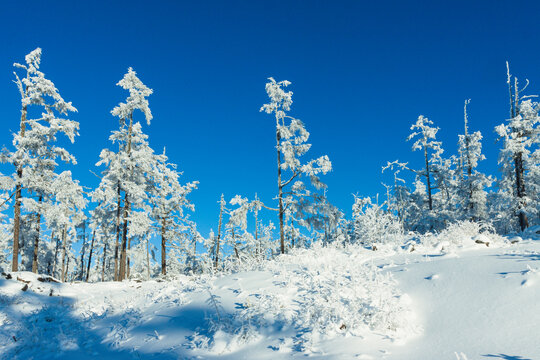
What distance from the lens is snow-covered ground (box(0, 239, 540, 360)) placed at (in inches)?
177

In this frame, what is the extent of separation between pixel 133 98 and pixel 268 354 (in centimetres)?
2008

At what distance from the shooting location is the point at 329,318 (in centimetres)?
539

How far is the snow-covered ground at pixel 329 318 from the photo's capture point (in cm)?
449

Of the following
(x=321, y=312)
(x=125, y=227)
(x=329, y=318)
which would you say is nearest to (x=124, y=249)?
(x=125, y=227)

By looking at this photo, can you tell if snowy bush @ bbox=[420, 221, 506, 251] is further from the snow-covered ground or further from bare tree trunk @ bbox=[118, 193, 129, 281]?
bare tree trunk @ bbox=[118, 193, 129, 281]

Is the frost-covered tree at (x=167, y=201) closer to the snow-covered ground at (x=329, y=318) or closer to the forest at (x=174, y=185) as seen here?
the forest at (x=174, y=185)

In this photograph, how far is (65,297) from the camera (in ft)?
42.8

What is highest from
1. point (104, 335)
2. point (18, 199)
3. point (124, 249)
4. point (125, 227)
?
point (18, 199)

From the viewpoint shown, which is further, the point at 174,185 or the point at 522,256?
the point at 174,185

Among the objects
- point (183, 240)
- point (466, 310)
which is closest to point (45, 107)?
point (183, 240)

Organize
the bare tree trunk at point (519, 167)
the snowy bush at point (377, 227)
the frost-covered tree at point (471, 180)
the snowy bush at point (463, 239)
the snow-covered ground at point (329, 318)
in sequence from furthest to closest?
the frost-covered tree at point (471, 180) < the bare tree trunk at point (519, 167) < the snowy bush at point (377, 227) < the snowy bush at point (463, 239) < the snow-covered ground at point (329, 318)

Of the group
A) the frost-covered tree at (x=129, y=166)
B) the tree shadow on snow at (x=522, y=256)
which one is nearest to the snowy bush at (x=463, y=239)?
the tree shadow on snow at (x=522, y=256)

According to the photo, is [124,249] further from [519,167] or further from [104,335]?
[519,167]

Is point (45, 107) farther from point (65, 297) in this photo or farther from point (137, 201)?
point (65, 297)
